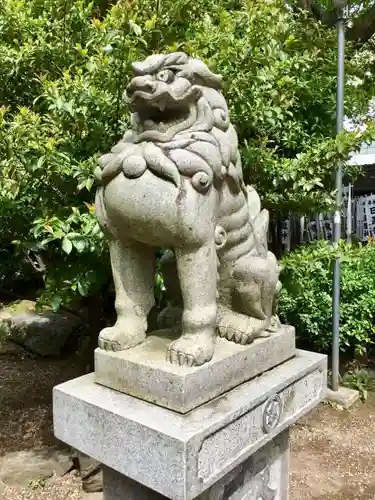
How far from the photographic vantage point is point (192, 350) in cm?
168

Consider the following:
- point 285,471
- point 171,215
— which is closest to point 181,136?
point 171,215

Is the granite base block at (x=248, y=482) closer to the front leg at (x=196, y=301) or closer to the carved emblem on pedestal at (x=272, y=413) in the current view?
the carved emblem on pedestal at (x=272, y=413)

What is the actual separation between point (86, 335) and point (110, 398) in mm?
3702

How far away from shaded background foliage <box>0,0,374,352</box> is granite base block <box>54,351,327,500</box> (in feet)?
2.73

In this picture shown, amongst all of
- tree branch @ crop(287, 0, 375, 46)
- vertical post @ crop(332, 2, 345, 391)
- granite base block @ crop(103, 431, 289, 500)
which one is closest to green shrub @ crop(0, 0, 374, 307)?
vertical post @ crop(332, 2, 345, 391)

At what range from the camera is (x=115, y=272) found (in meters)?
1.86

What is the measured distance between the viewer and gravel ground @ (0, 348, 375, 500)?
326 cm

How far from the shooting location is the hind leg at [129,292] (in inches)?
72.3

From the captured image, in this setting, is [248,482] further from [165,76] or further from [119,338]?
[165,76]

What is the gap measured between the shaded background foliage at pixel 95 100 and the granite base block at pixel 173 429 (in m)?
0.83

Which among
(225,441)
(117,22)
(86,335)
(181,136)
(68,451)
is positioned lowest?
(68,451)

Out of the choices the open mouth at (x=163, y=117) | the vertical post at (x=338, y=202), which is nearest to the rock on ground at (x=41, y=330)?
the vertical post at (x=338, y=202)

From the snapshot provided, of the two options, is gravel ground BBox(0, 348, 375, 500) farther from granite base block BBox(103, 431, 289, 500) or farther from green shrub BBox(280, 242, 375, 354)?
granite base block BBox(103, 431, 289, 500)

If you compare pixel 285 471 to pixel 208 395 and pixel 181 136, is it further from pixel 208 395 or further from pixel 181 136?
pixel 181 136
